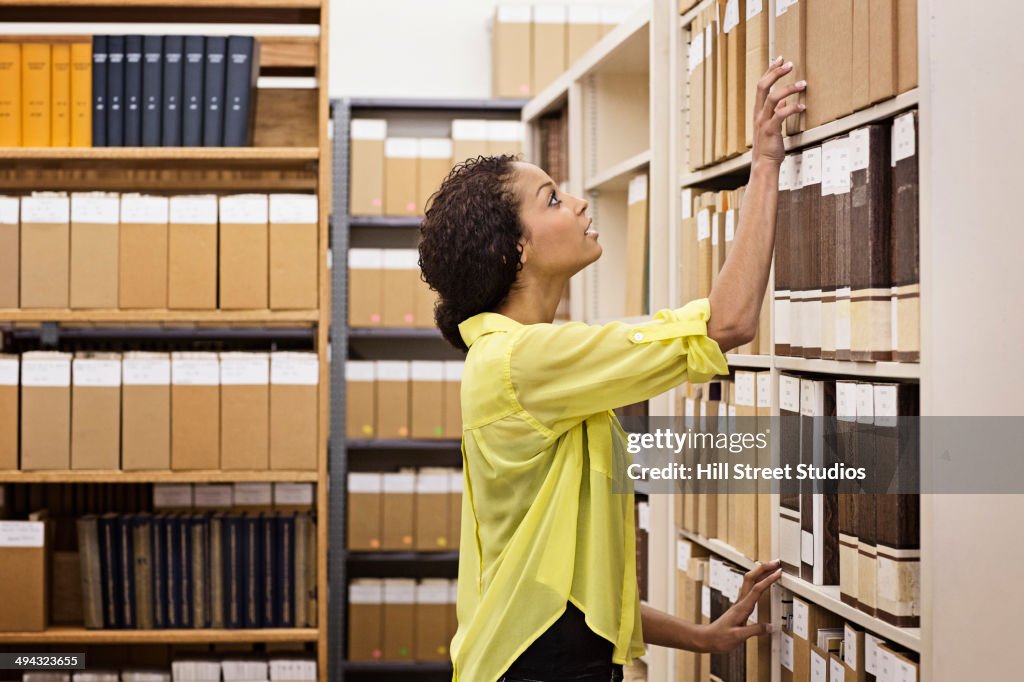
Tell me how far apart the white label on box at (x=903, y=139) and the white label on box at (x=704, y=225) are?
0.61 meters

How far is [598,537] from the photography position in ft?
4.40

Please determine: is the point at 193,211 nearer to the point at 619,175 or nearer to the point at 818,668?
the point at 619,175

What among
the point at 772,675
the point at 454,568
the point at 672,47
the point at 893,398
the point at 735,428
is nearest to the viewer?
the point at 893,398

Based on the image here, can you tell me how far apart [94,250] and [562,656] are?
1.80m

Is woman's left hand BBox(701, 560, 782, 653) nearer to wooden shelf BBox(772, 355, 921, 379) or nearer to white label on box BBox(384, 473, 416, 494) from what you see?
wooden shelf BBox(772, 355, 921, 379)

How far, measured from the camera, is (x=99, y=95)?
264 cm

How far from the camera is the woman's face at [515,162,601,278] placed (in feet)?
4.62

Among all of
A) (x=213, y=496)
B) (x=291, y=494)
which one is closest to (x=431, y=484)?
(x=291, y=494)

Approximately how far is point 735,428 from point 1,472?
183 cm

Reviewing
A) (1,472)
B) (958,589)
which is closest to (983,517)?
(958,589)

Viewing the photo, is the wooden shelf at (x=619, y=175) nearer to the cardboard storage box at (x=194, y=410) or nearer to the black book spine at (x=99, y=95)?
the cardboard storage box at (x=194, y=410)

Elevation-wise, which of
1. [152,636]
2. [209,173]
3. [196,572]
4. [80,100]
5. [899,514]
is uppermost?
[80,100]

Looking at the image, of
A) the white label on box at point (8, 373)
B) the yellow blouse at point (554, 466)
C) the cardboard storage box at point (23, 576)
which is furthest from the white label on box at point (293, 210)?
the yellow blouse at point (554, 466)

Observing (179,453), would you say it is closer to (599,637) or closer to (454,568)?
(599,637)
